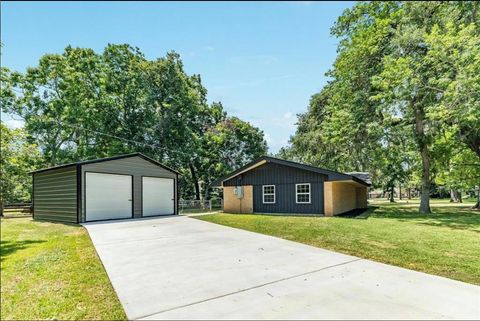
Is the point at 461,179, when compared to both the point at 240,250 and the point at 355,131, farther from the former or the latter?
the point at 240,250

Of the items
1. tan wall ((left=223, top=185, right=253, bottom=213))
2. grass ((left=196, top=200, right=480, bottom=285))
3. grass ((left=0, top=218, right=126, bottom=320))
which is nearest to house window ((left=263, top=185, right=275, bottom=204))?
tan wall ((left=223, top=185, right=253, bottom=213))

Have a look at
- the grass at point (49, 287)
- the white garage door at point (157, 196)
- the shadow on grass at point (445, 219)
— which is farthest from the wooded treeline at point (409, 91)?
the grass at point (49, 287)

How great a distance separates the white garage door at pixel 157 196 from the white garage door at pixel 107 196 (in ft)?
3.26

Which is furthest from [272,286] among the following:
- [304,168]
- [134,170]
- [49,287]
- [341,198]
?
[341,198]

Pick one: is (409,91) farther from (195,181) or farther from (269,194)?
(195,181)

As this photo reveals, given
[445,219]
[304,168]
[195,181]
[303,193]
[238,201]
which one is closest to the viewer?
[445,219]

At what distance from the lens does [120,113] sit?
80.1 ft

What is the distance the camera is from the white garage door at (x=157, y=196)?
14969 millimetres

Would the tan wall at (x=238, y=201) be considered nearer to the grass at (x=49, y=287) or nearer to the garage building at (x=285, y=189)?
the garage building at (x=285, y=189)

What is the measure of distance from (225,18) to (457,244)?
7699 mm

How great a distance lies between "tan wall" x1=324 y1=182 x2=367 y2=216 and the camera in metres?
14.6

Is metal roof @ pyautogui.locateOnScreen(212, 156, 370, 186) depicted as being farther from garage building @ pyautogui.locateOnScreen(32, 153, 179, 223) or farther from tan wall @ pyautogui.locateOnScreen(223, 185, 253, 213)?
garage building @ pyautogui.locateOnScreen(32, 153, 179, 223)

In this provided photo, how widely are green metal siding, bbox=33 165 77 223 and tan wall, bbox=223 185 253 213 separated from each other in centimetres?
880

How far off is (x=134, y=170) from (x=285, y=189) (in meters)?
7.83
